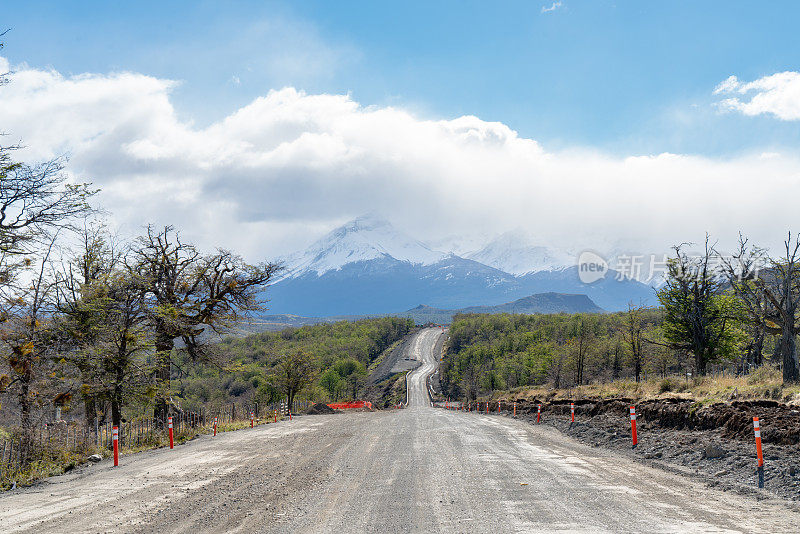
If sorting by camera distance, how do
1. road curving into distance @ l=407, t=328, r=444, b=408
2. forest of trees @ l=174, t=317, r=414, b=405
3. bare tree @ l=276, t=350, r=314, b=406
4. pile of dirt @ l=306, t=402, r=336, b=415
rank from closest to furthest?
forest of trees @ l=174, t=317, r=414, b=405 < pile of dirt @ l=306, t=402, r=336, b=415 < bare tree @ l=276, t=350, r=314, b=406 < road curving into distance @ l=407, t=328, r=444, b=408

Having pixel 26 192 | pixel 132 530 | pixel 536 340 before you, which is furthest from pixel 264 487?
pixel 536 340

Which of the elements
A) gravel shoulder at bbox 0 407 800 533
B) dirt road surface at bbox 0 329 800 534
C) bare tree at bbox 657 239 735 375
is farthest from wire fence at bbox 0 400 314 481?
bare tree at bbox 657 239 735 375

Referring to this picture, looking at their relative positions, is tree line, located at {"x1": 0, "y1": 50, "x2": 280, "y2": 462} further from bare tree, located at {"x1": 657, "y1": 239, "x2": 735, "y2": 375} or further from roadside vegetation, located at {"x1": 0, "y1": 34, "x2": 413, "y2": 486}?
bare tree, located at {"x1": 657, "y1": 239, "x2": 735, "y2": 375}

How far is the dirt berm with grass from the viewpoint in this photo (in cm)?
993

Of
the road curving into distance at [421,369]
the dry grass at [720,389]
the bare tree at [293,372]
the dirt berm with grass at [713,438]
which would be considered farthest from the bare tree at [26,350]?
the road curving into distance at [421,369]

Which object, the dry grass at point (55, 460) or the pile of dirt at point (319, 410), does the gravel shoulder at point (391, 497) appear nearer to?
the dry grass at point (55, 460)

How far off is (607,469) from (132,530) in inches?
359

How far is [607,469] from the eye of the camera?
11375 mm

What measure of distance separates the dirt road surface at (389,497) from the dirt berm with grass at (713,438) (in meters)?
0.88

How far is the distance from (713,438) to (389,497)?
8.88 meters

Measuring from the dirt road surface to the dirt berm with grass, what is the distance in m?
0.88

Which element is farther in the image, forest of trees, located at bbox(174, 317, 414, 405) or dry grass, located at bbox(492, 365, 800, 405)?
forest of trees, located at bbox(174, 317, 414, 405)

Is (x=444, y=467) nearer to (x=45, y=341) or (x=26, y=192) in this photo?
(x=26, y=192)

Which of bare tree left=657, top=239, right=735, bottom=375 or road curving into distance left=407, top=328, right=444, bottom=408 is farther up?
bare tree left=657, top=239, right=735, bottom=375
